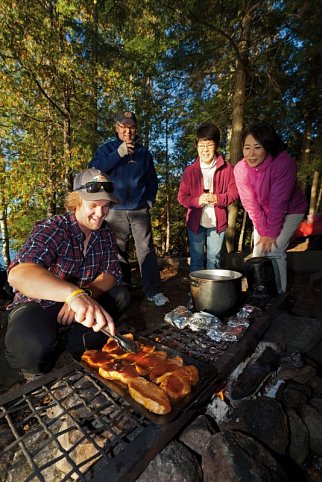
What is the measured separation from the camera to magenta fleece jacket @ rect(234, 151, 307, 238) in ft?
9.93

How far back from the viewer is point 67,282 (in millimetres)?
1776

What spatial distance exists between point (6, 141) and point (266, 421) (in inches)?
290

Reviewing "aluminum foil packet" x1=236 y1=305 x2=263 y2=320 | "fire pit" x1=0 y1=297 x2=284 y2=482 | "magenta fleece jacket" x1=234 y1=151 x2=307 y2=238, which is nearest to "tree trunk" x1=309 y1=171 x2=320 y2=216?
"magenta fleece jacket" x1=234 y1=151 x2=307 y2=238

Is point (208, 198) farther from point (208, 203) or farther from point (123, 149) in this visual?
point (123, 149)

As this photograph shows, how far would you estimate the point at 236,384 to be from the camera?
1995 mm

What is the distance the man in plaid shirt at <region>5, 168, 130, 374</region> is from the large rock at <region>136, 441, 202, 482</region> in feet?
2.33

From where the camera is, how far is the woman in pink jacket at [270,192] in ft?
9.91

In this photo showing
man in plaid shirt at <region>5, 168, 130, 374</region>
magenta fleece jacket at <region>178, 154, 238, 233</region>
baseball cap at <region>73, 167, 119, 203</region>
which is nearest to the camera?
man in plaid shirt at <region>5, 168, 130, 374</region>

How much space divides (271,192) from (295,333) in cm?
163

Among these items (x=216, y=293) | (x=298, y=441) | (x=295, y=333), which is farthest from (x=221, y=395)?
(x=295, y=333)

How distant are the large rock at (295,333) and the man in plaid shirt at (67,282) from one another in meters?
1.66

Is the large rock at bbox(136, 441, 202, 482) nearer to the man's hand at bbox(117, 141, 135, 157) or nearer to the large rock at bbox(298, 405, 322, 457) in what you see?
the large rock at bbox(298, 405, 322, 457)

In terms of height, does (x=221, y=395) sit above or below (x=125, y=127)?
below

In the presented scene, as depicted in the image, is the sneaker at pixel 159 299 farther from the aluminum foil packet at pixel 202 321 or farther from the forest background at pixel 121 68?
the forest background at pixel 121 68
